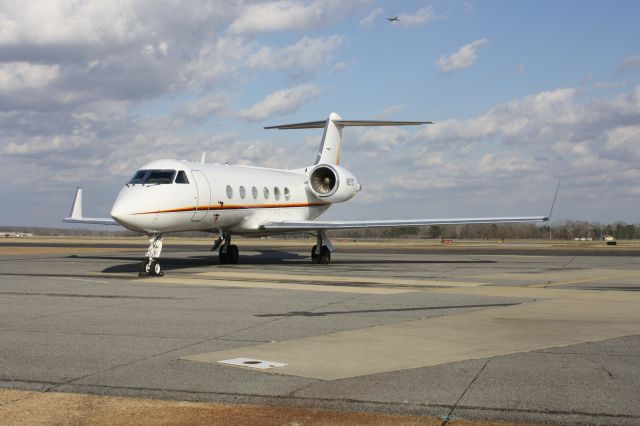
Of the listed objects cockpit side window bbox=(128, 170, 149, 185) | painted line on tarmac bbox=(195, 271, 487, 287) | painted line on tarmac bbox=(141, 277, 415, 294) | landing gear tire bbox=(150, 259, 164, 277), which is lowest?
painted line on tarmac bbox=(141, 277, 415, 294)

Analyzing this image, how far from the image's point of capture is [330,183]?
30.9m

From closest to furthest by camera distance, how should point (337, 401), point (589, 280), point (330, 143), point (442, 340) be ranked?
point (337, 401) → point (442, 340) → point (589, 280) → point (330, 143)

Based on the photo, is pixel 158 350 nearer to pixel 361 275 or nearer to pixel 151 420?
pixel 151 420

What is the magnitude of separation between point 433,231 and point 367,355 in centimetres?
12049

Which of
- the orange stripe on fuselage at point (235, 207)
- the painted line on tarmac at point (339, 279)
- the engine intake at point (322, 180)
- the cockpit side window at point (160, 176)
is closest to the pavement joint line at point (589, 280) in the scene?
the painted line on tarmac at point (339, 279)

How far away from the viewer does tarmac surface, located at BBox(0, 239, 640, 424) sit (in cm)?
597

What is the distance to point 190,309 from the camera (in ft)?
41.3

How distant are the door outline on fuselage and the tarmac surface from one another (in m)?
7.19

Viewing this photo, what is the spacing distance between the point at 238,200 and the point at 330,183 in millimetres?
6026

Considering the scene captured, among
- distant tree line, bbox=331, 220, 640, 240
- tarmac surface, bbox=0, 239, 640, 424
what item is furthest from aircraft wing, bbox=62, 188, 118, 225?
distant tree line, bbox=331, 220, 640, 240

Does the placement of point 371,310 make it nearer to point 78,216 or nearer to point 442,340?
point 442,340

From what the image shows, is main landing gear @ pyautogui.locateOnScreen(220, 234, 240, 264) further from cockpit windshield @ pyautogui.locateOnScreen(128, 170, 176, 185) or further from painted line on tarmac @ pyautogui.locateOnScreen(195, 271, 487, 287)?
painted line on tarmac @ pyautogui.locateOnScreen(195, 271, 487, 287)

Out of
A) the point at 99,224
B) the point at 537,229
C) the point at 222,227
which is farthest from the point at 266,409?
the point at 537,229

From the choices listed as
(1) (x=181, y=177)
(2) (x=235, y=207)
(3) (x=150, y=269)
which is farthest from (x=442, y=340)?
(2) (x=235, y=207)
